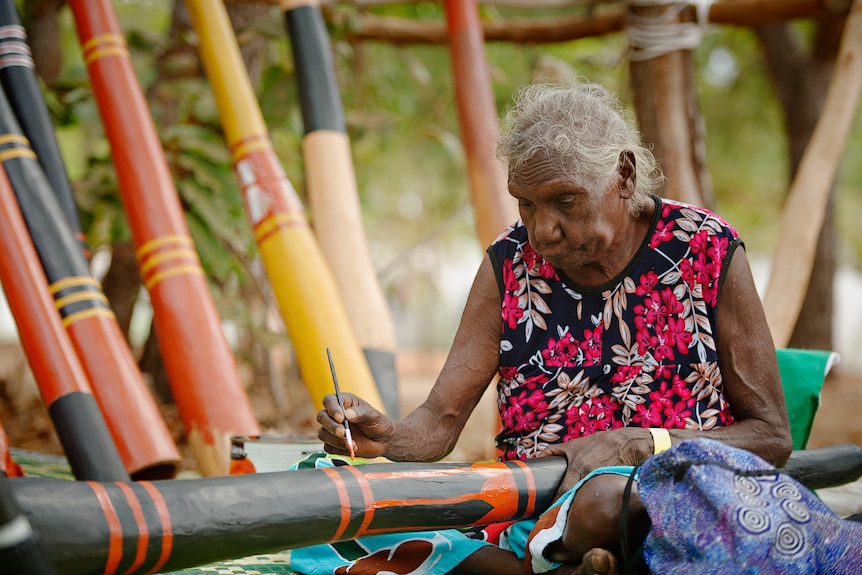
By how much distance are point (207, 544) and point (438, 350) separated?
51.7ft

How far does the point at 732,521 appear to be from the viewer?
1499 millimetres

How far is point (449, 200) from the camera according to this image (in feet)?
38.2

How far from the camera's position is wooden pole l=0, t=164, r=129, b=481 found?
7.98 feet

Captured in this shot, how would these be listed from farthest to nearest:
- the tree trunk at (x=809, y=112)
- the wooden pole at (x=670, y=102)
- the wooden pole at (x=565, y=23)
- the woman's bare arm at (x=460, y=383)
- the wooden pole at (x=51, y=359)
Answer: the tree trunk at (x=809, y=112)
the wooden pole at (x=565, y=23)
the wooden pole at (x=670, y=102)
the wooden pole at (x=51, y=359)
the woman's bare arm at (x=460, y=383)

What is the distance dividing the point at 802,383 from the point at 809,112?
5318 mm

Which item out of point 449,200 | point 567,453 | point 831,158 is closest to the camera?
point 567,453

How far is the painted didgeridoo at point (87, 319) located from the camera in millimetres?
2707

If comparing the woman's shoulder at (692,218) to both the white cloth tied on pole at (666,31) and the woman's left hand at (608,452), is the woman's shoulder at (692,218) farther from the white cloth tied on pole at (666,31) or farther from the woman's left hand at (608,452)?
the white cloth tied on pole at (666,31)

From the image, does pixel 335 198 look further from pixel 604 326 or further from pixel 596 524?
pixel 596 524

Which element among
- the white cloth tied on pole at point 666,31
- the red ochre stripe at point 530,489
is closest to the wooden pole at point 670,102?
the white cloth tied on pole at point 666,31

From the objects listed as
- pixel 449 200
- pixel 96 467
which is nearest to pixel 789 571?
pixel 96 467

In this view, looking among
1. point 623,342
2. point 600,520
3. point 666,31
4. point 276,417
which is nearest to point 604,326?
point 623,342

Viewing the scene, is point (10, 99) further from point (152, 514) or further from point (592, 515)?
point (592, 515)

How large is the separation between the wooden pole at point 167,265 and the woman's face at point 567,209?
1.47m
